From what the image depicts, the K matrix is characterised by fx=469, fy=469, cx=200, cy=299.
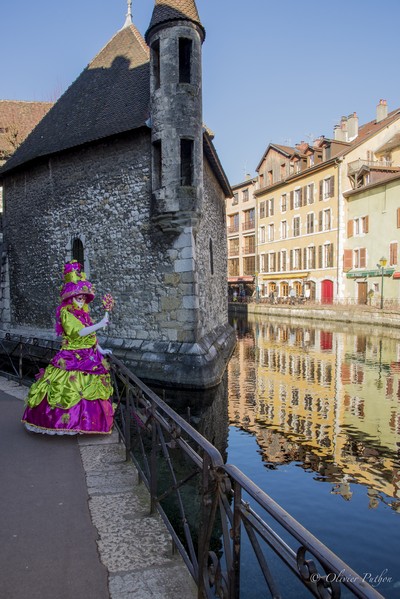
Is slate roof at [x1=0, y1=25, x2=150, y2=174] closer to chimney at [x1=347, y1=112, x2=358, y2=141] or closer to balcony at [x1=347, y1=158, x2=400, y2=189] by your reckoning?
balcony at [x1=347, y1=158, x2=400, y2=189]

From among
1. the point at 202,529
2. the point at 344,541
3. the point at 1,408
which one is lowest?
the point at 344,541

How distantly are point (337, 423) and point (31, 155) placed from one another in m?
13.2

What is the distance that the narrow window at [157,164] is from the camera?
12.3m

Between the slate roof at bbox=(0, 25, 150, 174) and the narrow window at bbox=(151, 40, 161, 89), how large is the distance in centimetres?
80

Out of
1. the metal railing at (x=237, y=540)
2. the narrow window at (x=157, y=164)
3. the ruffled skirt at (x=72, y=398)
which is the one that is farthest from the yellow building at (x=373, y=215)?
the metal railing at (x=237, y=540)

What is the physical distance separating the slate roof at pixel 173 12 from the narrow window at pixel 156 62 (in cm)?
42

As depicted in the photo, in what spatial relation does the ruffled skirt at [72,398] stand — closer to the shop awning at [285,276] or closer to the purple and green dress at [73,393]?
the purple and green dress at [73,393]

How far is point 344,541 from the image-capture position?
4.55 metres


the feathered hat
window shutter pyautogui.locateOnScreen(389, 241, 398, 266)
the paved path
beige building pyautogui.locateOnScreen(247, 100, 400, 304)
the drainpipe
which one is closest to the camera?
the paved path

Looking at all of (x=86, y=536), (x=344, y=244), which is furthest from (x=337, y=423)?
(x=344, y=244)

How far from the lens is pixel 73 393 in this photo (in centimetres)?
523

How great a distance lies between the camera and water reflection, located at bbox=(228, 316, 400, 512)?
6341 mm

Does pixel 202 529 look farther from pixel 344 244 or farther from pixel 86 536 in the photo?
pixel 344 244

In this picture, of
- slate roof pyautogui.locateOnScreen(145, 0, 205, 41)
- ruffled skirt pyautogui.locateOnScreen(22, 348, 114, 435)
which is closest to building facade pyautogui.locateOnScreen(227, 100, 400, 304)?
slate roof pyautogui.locateOnScreen(145, 0, 205, 41)
